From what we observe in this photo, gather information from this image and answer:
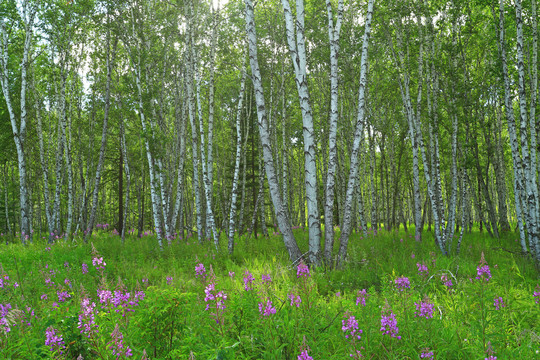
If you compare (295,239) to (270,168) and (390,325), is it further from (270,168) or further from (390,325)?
(390,325)

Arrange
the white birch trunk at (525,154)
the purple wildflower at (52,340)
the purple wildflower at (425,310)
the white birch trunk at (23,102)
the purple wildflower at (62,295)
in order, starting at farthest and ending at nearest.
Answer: the white birch trunk at (23,102) < the white birch trunk at (525,154) < the purple wildflower at (62,295) < the purple wildflower at (425,310) < the purple wildflower at (52,340)

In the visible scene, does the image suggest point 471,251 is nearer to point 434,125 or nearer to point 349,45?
point 434,125

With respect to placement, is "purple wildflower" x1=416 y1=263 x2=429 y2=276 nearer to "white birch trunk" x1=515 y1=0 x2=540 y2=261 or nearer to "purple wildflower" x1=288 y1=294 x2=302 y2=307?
"purple wildflower" x1=288 y1=294 x2=302 y2=307

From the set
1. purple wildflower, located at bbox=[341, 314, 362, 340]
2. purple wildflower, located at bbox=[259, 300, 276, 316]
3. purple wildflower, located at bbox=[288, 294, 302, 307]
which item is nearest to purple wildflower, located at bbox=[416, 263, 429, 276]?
purple wildflower, located at bbox=[288, 294, 302, 307]

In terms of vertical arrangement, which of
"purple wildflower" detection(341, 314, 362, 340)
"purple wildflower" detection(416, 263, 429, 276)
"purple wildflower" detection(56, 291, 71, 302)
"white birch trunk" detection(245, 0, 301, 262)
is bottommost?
"purple wildflower" detection(416, 263, 429, 276)

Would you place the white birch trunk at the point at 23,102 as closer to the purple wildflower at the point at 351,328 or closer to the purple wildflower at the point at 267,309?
the purple wildflower at the point at 267,309

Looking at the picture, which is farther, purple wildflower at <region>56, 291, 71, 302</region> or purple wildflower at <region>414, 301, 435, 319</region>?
purple wildflower at <region>56, 291, 71, 302</region>

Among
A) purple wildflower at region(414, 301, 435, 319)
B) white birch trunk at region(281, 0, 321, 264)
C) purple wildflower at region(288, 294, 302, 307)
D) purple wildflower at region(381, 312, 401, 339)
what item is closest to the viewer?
purple wildflower at region(381, 312, 401, 339)

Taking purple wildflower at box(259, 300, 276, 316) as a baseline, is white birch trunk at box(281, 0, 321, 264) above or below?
above

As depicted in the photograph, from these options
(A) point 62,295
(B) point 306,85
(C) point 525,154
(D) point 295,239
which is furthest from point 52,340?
A: (C) point 525,154

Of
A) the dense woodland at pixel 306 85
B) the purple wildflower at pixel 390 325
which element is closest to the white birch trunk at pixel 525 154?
the dense woodland at pixel 306 85

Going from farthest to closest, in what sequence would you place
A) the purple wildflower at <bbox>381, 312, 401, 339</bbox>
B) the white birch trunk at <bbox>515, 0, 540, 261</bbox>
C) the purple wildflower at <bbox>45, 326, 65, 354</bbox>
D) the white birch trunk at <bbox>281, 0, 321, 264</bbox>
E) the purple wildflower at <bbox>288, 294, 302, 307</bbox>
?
1. the white birch trunk at <bbox>515, 0, 540, 261</bbox>
2. the white birch trunk at <bbox>281, 0, 321, 264</bbox>
3. the purple wildflower at <bbox>288, 294, 302, 307</bbox>
4. the purple wildflower at <bbox>381, 312, 401, 339</bbox>
5. the purple wildflower at <bbox>45, 326, 65, 354</bbox>

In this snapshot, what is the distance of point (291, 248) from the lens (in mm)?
6531

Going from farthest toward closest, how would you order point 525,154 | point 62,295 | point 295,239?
point 295,239 → point 525,154 → point 62,295
